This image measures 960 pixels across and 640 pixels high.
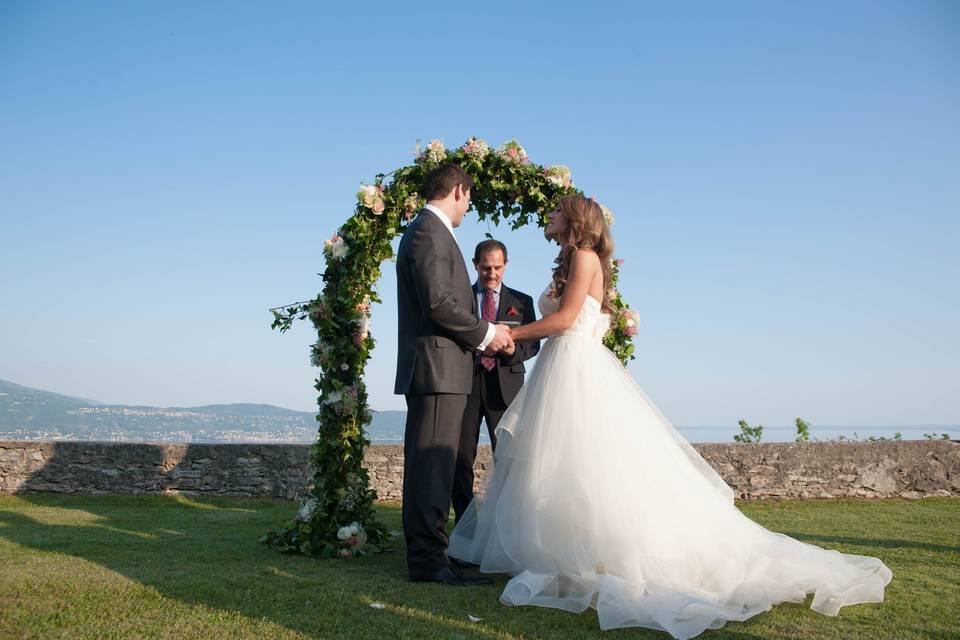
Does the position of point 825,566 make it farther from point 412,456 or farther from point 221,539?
point 221,539

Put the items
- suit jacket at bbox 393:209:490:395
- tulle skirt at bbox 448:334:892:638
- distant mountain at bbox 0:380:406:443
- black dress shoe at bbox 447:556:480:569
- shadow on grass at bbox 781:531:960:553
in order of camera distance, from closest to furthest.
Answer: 1. tulle skirt at bbox 448:334:892:638
2. suit jacket at bbox 393:209:490:395
3. black dress shoe at bbox 447:556:480:569
4. shadow on grass at bbox 781:531:960:553
5. distant mountain at bbox 0:380:406:443

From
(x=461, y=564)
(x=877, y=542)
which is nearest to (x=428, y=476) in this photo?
(x=461, y=564)

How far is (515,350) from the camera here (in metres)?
5.77

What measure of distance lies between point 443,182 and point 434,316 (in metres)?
0.95

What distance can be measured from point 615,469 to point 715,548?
68 cm

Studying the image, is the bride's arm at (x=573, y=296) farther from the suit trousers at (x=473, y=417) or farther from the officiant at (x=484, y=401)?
the suit trousers at (x=473, y=417)

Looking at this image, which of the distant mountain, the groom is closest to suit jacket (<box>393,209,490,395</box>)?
the groom

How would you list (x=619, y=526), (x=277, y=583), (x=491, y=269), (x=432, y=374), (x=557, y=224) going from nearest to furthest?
(x=619, y=526)
(x=277, y=583)
(x=432, y=374)
(x=557, y=224)
(x=491, y=269)

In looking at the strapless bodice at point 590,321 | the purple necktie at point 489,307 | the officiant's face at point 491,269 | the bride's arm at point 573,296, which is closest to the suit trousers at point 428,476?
the bride's arm at point 573,296

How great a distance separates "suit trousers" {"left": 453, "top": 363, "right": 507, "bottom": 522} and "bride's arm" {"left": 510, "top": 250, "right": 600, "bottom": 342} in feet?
4.22

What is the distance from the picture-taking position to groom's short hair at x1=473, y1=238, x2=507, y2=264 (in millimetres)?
6364

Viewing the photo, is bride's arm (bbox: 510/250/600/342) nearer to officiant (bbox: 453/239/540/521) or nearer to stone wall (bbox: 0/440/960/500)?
officiant (bbox: 453/239/540/521)

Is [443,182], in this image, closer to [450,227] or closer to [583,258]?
[450,227]

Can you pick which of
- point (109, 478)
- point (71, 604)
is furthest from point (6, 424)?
point (71, 604)
